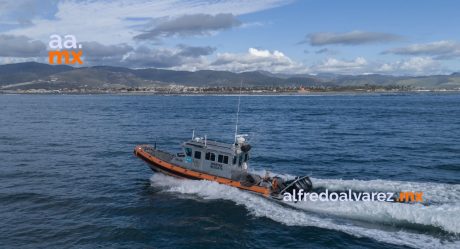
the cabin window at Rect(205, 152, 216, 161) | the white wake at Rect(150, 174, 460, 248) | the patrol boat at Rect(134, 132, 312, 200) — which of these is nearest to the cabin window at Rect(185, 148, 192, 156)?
the patrol boat at Rect(134, 132, 312, 200)

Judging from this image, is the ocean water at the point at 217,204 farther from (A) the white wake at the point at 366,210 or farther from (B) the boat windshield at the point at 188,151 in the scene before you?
(B) the boat windshield at the point at 188,151

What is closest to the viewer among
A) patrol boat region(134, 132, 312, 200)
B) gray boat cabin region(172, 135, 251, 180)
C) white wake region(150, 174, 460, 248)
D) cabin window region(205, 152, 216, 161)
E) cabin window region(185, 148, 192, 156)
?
white wake region(150, 174, 460, 248)

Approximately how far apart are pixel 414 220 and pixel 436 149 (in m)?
23.4

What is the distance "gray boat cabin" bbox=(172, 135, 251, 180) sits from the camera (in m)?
24.2

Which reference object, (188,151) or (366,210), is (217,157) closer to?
(188,151)

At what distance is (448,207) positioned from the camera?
19.6 m

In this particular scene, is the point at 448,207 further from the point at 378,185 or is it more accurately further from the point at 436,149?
the point at 436,149

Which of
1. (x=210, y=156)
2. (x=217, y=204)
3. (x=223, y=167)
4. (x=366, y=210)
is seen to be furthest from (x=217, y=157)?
(x=366, y=210)

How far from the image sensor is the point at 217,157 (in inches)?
965

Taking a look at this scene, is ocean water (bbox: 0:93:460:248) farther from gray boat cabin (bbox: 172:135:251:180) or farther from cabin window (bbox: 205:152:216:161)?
cabin window (bbox: 205:152:216:161)

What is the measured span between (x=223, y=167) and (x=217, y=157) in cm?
73

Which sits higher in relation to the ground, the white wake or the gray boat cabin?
the gray boat cabin

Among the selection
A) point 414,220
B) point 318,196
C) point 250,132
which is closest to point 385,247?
point 414,220

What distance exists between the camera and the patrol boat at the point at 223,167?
23.0m
